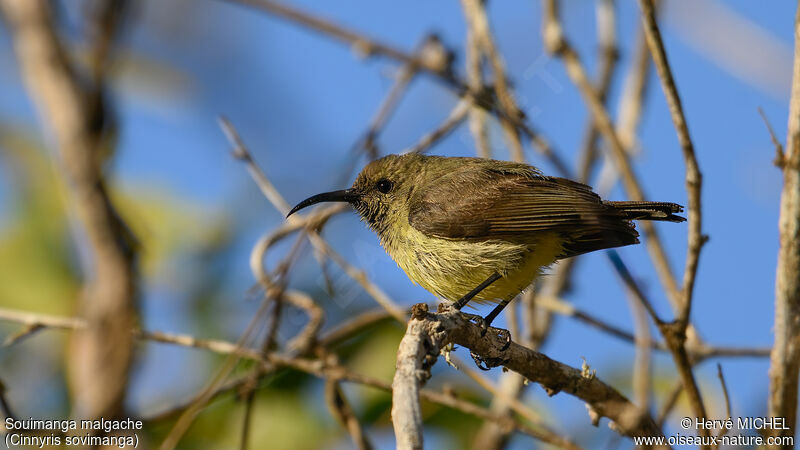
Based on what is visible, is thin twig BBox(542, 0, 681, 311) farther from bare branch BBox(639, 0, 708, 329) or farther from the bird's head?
the bird's head

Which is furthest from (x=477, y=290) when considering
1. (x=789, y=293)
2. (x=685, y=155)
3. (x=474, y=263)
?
(x=789, y=293)

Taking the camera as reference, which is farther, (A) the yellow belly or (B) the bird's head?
(B) the bird's head

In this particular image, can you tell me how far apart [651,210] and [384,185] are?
1.43 m

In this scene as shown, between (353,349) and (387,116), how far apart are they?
4.51ft

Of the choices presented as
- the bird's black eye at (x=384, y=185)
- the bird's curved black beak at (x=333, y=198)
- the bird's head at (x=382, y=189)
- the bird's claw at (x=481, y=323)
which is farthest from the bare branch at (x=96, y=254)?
the bird's black eye at (x=384, y=185)

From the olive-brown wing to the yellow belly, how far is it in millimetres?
51

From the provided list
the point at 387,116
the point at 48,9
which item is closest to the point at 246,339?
the point at 387,116

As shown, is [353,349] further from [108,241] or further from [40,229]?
[108,241]

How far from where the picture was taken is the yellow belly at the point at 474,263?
3730 mm

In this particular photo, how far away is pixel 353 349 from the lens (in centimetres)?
481

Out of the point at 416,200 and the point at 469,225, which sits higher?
the point at 416,200

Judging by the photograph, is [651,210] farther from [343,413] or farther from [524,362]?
[343,413]

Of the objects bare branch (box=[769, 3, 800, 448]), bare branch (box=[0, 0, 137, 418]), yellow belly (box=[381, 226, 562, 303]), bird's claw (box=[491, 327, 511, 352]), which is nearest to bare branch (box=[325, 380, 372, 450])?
yellow belly (box=[381, 226, 562, 303])

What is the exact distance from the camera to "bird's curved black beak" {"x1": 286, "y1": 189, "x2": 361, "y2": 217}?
421cm
